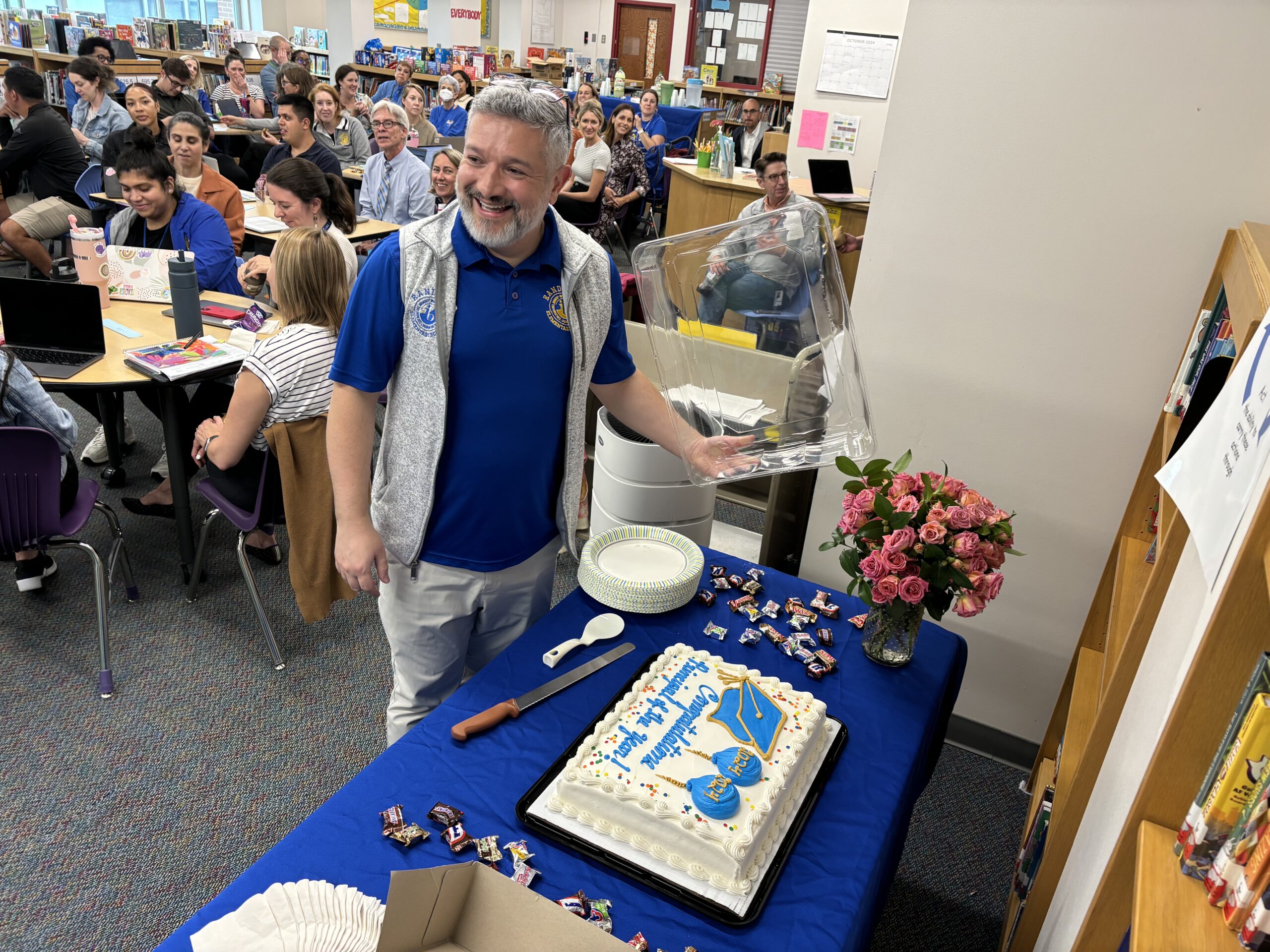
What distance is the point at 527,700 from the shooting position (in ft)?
4.37

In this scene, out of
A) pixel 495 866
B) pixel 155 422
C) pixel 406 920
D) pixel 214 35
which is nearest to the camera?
pixel 406 920

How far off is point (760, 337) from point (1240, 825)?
1.21m

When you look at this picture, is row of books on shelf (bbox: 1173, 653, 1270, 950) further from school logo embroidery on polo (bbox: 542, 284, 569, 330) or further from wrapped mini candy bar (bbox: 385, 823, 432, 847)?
school logo embroidery on polo (bbox: 542, 284, 569, 330)

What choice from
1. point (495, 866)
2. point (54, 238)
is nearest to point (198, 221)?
point (54, 238)

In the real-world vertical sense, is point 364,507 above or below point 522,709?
above

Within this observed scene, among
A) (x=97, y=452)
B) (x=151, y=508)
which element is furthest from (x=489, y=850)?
(x=97, y=452)

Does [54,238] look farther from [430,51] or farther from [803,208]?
[430,51]

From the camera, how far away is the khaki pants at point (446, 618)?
166 cm

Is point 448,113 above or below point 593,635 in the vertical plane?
above

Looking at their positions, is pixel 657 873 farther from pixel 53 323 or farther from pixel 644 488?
pixel 53 323

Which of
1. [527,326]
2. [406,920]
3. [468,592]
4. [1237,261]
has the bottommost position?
[468,592]

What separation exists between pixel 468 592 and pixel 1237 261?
151 cm

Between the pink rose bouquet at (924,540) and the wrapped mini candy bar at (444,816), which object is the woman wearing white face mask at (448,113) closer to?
the pink rose bouquet at (924,540)

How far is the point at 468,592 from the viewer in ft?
5.47
